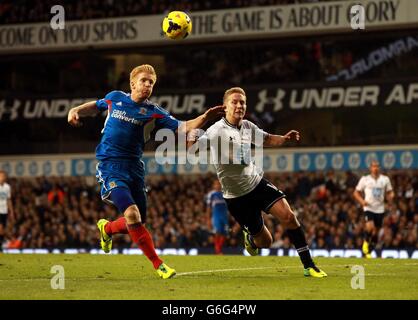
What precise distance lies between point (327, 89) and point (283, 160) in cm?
298

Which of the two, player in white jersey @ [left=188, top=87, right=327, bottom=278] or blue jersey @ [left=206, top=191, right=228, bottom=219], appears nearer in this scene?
player in white jersey @ [left=188, top=87, right=327, bottom=278]

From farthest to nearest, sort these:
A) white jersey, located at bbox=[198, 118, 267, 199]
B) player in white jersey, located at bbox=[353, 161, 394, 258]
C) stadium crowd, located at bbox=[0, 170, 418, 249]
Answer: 1. stadium crowd, located at bbox=[0, 170, 418, 249]
2. player in white jersey, located at bbox=[353, 161, 394, 258]
3. white jersey, located at bbox=[198, 118, 267, 199]

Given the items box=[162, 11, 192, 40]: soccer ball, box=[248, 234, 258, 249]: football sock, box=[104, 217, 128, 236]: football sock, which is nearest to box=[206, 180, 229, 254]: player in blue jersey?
box=[162, 11, 192, 40]: soccer ball

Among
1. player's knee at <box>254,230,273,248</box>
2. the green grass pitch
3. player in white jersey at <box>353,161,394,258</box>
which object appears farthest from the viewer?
player in white jersey at <box>353,161,394,258</box>

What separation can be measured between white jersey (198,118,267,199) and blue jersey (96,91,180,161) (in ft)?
2.55

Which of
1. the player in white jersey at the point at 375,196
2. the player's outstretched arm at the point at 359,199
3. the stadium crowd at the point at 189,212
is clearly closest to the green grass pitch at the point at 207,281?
the player's outstretched arm at the point at 359,199

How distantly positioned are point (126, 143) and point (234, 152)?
5.22 feet

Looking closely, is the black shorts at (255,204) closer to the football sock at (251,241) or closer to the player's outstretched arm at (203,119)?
the football sock at (251,241)

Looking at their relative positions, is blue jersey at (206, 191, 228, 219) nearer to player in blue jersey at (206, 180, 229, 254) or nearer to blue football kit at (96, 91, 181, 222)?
player in blue jersey at (206, 180, 229, 254)

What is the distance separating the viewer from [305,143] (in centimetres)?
3200

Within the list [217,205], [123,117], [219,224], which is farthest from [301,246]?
[217,205]

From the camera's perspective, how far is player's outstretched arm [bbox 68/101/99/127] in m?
11.6

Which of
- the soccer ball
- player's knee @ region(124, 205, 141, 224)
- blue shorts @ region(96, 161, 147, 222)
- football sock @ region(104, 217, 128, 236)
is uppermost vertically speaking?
the soccer ball
